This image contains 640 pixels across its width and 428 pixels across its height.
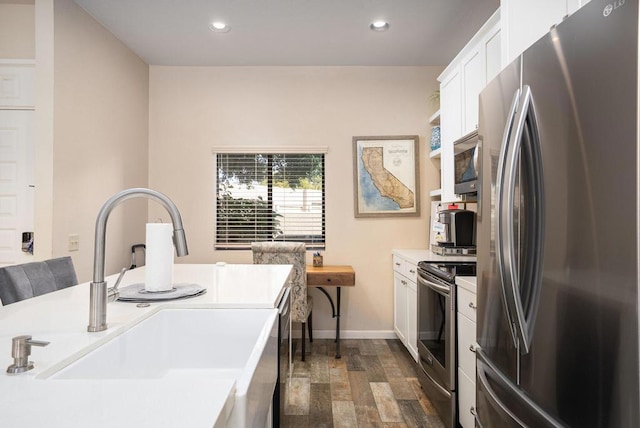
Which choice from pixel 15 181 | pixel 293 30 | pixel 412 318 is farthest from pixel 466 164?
pixel 15 181

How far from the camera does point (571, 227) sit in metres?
0.91

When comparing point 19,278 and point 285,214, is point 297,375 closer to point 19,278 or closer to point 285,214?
point 285,214

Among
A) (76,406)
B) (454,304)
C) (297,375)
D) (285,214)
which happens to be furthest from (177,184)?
(76,406)

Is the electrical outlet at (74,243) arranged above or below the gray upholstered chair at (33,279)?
above

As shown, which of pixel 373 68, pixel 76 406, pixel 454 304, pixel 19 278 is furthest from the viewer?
pixel 373 68

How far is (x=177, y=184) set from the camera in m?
3.93

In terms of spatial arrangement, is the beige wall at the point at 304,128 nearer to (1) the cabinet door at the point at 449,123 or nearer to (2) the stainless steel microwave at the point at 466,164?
(1) the cabinet door at the point at 449,123

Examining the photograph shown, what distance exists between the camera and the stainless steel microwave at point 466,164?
7.76 feet

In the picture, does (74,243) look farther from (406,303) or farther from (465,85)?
(465,85)

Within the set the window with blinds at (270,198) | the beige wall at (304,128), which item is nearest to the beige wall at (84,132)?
the beige wall at (304,128)

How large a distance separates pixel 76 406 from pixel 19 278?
1.40 meters

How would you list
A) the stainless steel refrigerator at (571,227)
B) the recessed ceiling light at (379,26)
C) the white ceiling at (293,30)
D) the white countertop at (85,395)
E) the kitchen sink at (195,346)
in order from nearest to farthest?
the white countertop at (85,395)
the stainless steel refrigerator at (571,227)
the kitchen sink at (195,346)
the white ceiling at (293,30)
the recessed ceiling light at (379,26)

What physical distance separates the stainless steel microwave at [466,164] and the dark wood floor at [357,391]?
142 cm

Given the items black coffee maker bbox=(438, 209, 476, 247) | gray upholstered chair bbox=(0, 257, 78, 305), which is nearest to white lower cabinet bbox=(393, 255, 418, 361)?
black coffee maker bbox=(438, 209, 476, 247)
